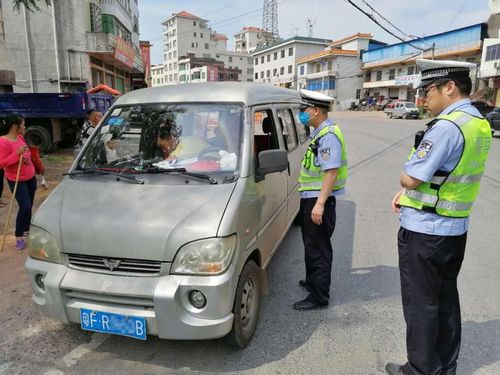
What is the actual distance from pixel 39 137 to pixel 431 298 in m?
12.6

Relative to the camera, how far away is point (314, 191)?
3.20m

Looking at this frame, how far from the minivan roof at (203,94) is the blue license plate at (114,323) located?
1.87 meters

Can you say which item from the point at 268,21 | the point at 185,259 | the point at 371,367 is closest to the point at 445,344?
the point at 371,367

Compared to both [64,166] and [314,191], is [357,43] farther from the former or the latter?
[314,191]

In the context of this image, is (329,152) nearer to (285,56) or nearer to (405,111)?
(405,111)

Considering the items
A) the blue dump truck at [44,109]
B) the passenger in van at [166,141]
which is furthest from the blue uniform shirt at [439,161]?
the blue dump truck at [44,109]

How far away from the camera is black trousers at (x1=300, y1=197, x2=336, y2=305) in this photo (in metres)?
3.24

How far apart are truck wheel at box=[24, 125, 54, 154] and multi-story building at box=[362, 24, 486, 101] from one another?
3058 cm

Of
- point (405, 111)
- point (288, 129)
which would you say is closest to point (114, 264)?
point (288, 129)

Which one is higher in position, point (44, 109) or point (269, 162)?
point (44, 109)

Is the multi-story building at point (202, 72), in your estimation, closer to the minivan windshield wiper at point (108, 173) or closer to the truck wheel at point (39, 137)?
the truck wheel at point (39, 137)

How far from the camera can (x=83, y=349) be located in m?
2.77

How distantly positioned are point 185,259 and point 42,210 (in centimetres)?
121

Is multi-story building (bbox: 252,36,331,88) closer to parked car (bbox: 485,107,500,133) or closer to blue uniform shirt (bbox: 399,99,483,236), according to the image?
parked car (bbox: 485,107,500,133)
